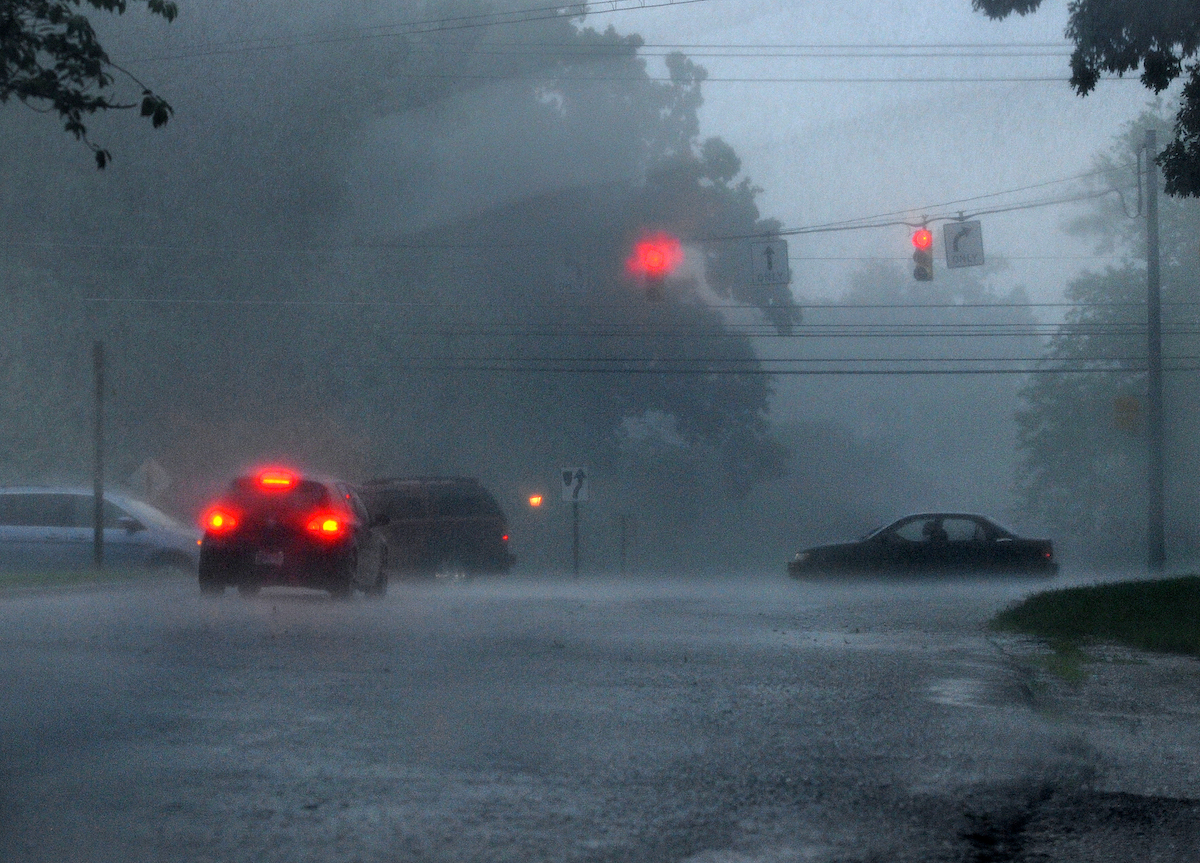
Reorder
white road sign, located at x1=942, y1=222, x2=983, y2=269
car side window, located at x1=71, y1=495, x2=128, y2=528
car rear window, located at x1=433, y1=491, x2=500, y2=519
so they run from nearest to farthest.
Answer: car side window, located at x1=71, y1=495, x2=128, y2=528 < white road sign, located at x1=942, y1=222, x2=983, y2=269 < car rear window, located at x1=433, y1=491, x2=500, y2=519

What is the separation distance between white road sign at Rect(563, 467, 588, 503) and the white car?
1059 centimetres

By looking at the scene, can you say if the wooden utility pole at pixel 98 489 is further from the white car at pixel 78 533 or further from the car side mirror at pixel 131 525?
the car side mirror at pixel 131 525

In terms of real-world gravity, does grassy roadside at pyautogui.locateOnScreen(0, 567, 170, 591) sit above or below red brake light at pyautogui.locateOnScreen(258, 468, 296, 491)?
below

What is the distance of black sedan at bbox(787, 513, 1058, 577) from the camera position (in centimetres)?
2619

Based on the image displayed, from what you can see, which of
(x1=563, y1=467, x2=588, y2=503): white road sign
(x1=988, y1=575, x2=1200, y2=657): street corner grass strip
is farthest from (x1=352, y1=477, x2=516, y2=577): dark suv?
(x1=988, y1=575, x2=1200, y2=657): street corner grass strip

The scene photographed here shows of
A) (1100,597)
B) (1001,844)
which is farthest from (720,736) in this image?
(1100,597)

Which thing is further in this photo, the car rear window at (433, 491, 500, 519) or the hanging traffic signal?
the car rear window at (433, 491, 500, 519)

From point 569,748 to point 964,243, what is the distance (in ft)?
70.1

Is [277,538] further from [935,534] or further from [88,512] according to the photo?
[935,534]

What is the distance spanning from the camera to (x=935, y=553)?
86.1 ft

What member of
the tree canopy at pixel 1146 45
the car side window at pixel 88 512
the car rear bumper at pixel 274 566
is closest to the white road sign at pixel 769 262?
the tree canopy at pixel 1146 45

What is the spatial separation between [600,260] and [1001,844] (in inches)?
1661

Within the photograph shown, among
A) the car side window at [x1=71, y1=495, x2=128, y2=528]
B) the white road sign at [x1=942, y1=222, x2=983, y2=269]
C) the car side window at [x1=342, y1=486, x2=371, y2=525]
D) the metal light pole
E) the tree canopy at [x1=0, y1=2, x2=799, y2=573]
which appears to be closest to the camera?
the car side window at [x1=342, y1=486, x2=371, y2=525]

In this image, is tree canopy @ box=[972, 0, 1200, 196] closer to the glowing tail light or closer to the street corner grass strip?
the street corner grass strip
